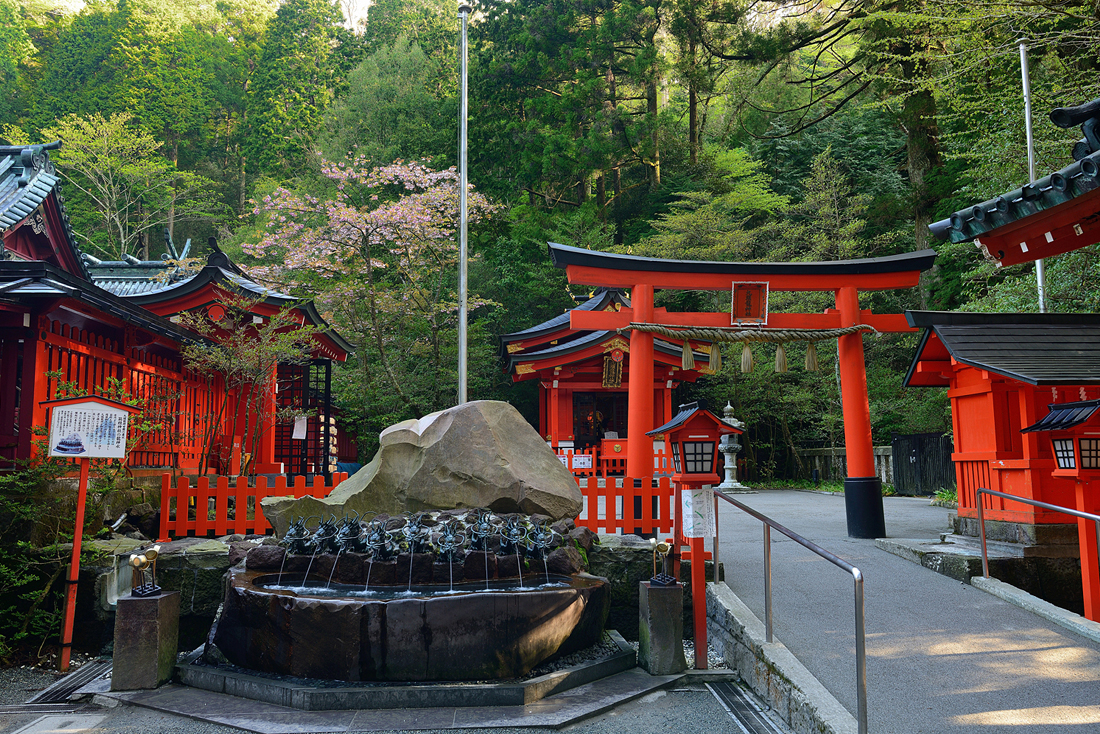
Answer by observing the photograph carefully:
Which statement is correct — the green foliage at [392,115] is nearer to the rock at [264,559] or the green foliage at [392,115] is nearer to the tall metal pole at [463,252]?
the tall metal pole at [463,252]

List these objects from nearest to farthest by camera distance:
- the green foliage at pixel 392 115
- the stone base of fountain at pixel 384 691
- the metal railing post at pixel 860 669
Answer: the metal railing post at pixel 860 669
the stone base of fountain at pixel 384 691
the green foliage at pixel 392 115

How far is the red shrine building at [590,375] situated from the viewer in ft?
60.9

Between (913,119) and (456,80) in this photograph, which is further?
(456,80)

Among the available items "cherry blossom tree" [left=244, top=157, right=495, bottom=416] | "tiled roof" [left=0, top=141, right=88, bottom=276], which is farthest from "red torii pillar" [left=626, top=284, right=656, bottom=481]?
"cherry blossom tree" [left=244, top=157, right=495, bottom=416]

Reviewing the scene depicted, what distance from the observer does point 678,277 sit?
9844 mm

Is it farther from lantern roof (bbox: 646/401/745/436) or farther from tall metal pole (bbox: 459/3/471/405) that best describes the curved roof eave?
tall metal pole (bbox: 459/3/471/405)

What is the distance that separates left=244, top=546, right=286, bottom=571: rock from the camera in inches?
237

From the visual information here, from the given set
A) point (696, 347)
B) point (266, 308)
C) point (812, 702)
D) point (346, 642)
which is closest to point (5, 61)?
point (266, 308)

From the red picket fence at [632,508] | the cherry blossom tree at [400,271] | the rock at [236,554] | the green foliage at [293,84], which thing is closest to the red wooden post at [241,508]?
the rock at [236,554]

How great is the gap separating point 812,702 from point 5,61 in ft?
147

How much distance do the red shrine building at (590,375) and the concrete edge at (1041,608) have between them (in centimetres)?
1028

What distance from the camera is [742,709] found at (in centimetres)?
487

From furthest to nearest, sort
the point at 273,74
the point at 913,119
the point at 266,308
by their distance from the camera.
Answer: the point at 273,74, the point at 913,119, the point at 266,308

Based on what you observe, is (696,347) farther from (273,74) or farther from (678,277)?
(273,74)
